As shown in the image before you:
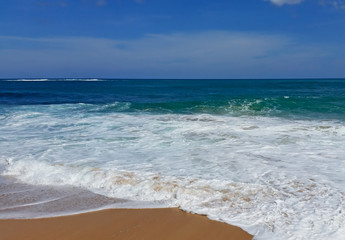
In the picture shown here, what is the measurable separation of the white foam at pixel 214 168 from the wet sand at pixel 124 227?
25cm

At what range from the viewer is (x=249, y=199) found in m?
4.57

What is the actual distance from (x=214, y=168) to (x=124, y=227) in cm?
253

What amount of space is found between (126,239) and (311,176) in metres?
3.38

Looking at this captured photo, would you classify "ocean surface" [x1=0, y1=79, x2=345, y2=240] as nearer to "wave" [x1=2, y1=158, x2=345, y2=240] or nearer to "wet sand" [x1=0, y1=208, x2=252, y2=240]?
"wave" [x1=2, y1=158, x2=345, y2=240]

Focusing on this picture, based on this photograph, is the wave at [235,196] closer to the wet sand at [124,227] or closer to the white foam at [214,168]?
the white foam at [214,168]

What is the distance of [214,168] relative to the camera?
6.02 m

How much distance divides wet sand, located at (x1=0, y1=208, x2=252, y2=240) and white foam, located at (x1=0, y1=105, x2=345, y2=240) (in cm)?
25

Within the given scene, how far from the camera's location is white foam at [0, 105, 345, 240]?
414 centimetres

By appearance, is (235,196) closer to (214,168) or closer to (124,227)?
(214,168)

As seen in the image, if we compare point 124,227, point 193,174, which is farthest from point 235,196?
point 124,227

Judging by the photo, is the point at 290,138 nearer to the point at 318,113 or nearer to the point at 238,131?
the point at 238,131

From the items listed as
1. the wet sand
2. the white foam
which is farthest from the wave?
the wet sand

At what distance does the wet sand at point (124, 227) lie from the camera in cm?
367

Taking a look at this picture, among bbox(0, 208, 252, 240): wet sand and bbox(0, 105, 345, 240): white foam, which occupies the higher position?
bbox(0, 105, 345, 240): white foam
